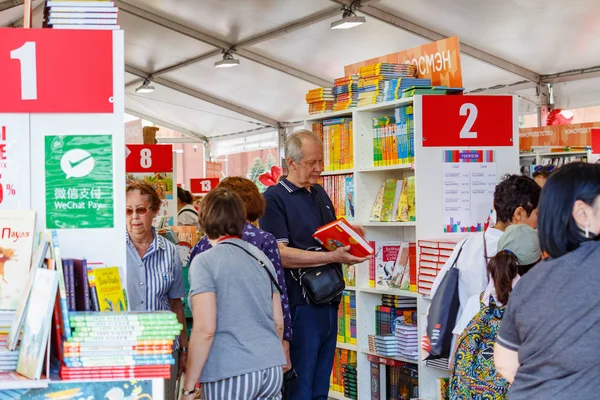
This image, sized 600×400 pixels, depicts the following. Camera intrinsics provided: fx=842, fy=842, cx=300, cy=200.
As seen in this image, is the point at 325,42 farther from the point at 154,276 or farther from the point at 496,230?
the point at 154,276

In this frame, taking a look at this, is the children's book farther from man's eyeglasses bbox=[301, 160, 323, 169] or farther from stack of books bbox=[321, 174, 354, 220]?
stack of books bbox=[321, 174, 354, 220]

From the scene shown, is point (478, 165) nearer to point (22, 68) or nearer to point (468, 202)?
point (468, 202)

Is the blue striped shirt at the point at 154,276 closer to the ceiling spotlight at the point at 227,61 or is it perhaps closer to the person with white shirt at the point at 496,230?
the person with white shirt at the point at 496,230

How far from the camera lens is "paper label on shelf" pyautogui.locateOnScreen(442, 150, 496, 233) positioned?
17.2 feet

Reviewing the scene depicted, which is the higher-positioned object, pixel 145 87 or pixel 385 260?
pixel 145 87

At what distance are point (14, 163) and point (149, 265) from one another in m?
1.16

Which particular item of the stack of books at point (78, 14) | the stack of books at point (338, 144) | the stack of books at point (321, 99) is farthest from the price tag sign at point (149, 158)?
the stack of books at point (78, 14)

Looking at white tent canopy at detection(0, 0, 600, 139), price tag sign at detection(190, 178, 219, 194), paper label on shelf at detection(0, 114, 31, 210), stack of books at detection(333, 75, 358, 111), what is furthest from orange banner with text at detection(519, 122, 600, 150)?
paper label on shelf at detection(0, 114, 31, 210)

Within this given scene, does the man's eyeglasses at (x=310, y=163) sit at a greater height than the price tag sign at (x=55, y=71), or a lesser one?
lesser

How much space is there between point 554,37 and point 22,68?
9.46 metres

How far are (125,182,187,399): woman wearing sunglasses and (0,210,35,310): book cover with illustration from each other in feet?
3.40

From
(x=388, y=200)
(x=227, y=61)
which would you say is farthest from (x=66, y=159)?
(x=227, y=61)

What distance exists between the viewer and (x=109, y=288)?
2547mm

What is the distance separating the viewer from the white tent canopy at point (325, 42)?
1084 centimetres
